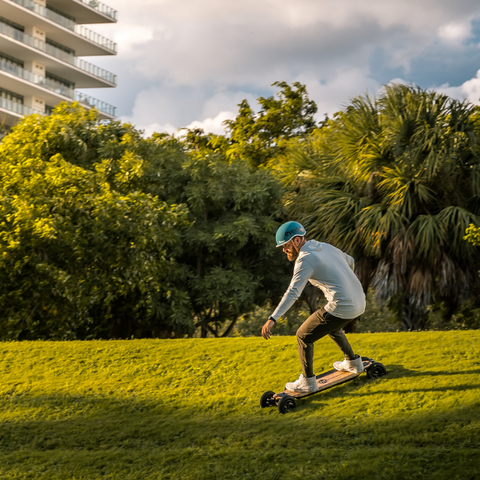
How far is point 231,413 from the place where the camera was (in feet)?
23.5

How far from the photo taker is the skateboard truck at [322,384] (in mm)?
6786

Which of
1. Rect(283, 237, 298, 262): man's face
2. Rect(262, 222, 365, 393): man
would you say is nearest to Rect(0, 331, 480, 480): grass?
Rect(262, 222, 365, 393): man

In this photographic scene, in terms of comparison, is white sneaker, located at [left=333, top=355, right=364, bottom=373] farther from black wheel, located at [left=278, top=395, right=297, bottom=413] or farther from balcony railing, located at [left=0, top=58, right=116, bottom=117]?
balcony railing, located at [left=0, top=58, right=116, bottom=117]

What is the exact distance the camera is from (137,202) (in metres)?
14.6

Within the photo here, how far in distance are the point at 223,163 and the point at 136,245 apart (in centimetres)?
479

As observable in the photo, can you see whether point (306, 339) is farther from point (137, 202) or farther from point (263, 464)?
point (137, 202)

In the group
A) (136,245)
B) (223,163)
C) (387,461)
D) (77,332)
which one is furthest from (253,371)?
(223,163)

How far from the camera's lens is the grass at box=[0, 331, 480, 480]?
210 inches

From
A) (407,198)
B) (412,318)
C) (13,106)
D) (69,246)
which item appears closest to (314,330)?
(407,198)

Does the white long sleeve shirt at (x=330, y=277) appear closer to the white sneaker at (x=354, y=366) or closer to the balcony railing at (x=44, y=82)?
the white sneaker at (x=354, y=366)

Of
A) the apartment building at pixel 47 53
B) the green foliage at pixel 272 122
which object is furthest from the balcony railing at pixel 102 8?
the green foliage at pixel 272 122

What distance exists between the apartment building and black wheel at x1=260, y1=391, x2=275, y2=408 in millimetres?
52698

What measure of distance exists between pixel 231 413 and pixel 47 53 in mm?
58803

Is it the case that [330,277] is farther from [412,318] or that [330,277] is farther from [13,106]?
[13,106]
